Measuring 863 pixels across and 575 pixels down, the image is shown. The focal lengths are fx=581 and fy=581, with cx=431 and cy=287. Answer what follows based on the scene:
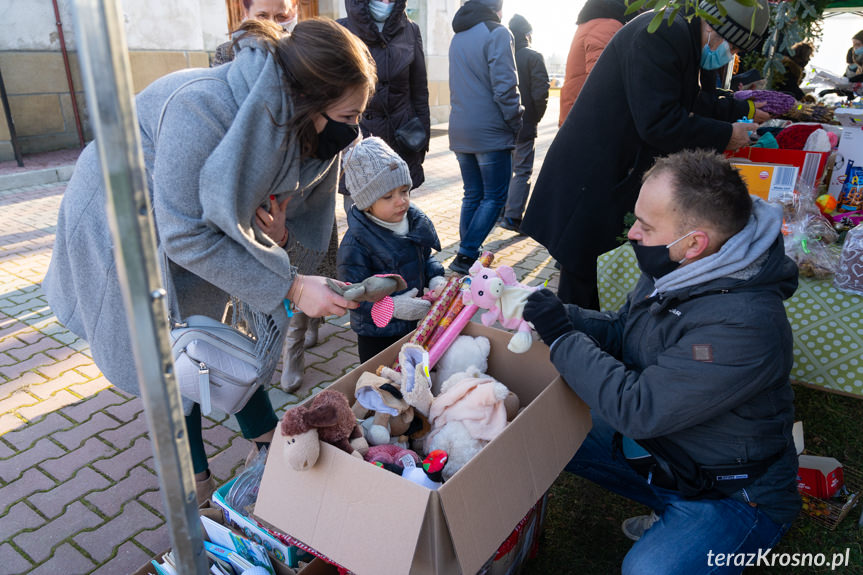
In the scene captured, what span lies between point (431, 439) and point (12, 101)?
31.0ft

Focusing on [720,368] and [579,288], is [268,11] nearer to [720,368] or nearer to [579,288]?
[579,288]

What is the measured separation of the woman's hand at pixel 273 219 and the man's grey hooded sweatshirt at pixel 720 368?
3.34ft

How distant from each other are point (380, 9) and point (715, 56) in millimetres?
2335

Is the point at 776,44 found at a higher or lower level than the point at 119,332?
higher

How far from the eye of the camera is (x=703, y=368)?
164 centimetres

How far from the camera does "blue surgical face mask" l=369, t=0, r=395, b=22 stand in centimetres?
409

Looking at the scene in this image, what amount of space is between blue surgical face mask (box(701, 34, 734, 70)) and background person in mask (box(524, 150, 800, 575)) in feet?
4.05

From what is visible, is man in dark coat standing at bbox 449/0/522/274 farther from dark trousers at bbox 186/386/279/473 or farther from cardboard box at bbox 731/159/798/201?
dark trousers at bbox 186/386/279/473

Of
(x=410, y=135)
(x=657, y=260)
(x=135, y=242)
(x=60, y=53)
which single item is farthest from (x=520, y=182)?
(x=60, y=53)

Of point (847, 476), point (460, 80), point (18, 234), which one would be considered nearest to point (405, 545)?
point (847, 476)

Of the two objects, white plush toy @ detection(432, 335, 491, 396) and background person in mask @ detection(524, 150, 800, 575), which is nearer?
background person in mask @ detection(524, 150, 800, 575)

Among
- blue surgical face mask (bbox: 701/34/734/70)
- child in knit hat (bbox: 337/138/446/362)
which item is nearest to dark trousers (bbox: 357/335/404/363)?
child in knit hat (bbox: 337/138/446/362)

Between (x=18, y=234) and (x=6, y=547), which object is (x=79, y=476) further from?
(x=18, y=234)

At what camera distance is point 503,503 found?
1.48m
